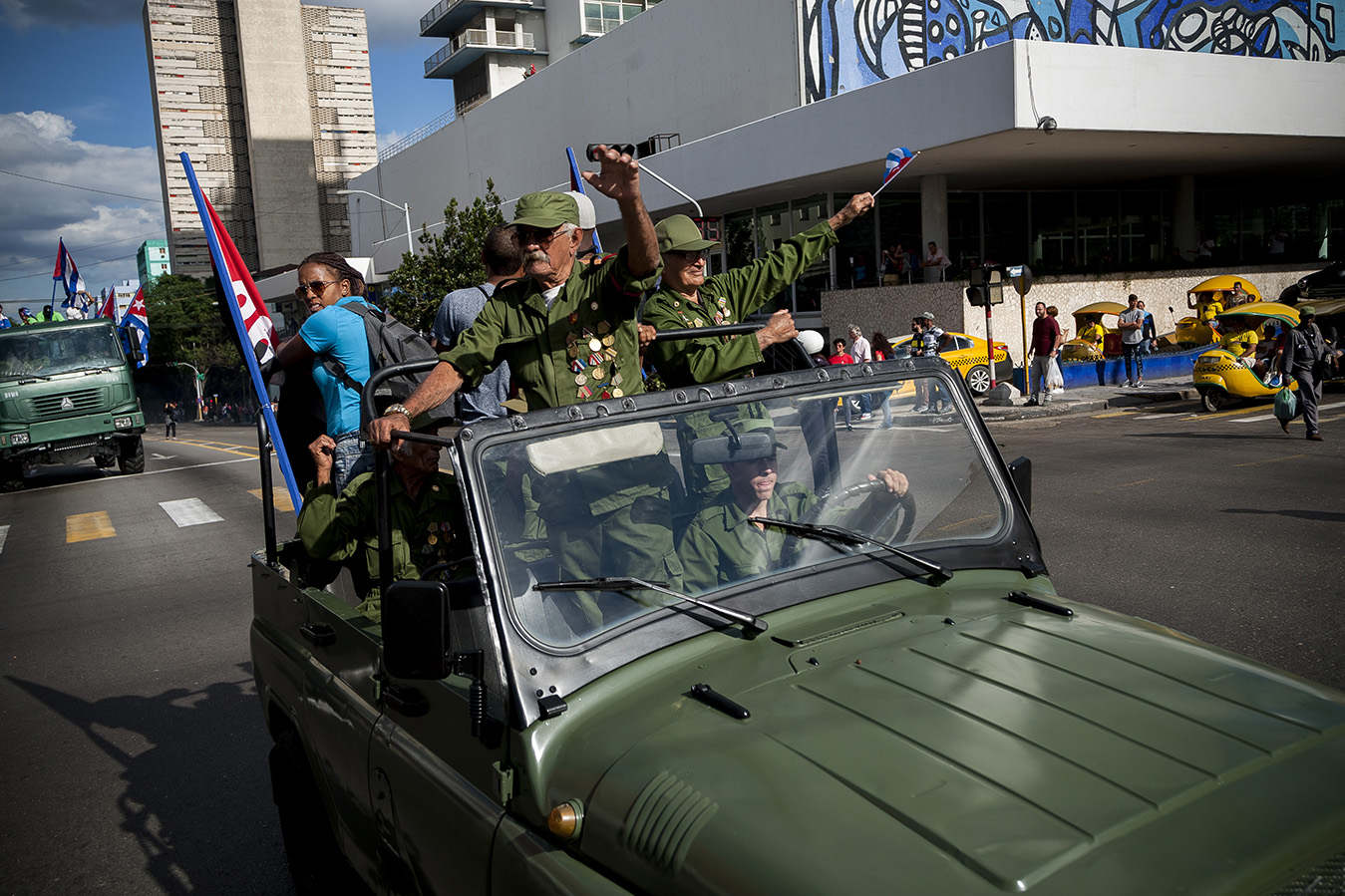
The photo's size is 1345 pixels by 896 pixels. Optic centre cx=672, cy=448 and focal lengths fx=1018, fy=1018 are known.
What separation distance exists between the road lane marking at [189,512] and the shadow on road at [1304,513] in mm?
11595

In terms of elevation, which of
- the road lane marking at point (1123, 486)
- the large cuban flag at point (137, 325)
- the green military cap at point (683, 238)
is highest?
the large cuban flag at point (137, 325)

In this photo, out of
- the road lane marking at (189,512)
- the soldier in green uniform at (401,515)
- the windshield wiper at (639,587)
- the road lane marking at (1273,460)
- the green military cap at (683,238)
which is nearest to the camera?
the windshield wiper at (639,587)

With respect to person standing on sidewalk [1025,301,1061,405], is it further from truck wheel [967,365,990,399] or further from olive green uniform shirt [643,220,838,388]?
olive green uniform shirt [643,220,838,388]

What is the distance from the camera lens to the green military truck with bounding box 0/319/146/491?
18.5 metres

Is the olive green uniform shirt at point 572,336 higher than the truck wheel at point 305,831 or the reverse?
higher

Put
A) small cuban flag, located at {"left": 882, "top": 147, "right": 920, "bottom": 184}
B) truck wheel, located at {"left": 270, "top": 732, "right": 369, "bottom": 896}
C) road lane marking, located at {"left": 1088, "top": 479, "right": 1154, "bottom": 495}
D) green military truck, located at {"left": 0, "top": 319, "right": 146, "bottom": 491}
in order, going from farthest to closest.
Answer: green military truck, located at {"left": 0, "top": 319, "right": 146, "bottom": 491} < road lane marking, located at {"left": 1088, "top": 479, "right": 1154, "bottom": 495} < small cuban flag, located at {"left": 882, "top": 147, "right": 920, "bottom": 184} < truck wheel, located at {"left": 270, "top": 732, "right": 369, "bottom": 896}

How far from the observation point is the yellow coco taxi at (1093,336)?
25.2m

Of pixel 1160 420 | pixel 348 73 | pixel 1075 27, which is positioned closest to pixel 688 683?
pixel 1160 420

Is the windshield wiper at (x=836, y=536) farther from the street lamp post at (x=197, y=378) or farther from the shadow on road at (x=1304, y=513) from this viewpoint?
the street lamp post at (x=197, y=378)

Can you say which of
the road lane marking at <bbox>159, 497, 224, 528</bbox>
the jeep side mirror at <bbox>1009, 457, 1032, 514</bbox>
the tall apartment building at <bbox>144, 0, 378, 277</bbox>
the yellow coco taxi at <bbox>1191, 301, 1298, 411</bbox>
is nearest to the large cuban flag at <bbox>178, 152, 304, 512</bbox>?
the jeep side mirror at <bbox>1009, 457, 1032, 514</bbox>

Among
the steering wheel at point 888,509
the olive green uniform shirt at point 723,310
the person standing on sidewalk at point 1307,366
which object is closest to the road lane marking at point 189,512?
the olive green uniform shirt at point 723,310

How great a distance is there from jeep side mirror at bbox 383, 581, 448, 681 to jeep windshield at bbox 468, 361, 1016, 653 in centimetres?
15

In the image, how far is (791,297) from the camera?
32.0m

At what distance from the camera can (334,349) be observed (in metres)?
4.55
